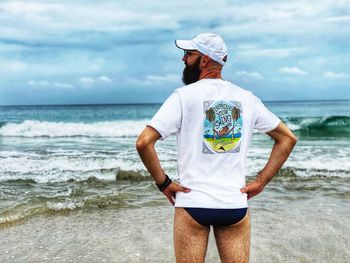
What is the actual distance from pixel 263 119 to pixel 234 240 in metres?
0.71

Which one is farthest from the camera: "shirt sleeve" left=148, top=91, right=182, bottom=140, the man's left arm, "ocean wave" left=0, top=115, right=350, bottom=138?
Result: "ocean wave" left=0, top=115, right=350, bottom=138

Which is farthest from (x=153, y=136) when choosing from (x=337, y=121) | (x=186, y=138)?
(x=337, y=121)

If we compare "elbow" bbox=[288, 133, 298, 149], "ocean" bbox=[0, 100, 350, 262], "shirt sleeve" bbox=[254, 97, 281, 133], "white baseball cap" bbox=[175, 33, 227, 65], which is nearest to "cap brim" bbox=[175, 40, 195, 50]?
"white baseball cap" bbox=[175, 33, 227, 65]

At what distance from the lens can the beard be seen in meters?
2.74

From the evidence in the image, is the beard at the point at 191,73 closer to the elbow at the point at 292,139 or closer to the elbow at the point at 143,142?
the elbow at the point at 143,142

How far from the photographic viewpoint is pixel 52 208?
7.37 meters

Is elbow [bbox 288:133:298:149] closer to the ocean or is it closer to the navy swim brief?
the navy swim brief

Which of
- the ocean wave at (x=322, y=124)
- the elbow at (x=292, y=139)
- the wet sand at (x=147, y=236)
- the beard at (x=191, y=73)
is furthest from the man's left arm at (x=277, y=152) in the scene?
the ocean wave at (x=322, y=124)

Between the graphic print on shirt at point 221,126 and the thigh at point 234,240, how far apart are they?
0.44 metres

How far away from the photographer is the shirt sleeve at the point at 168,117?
8.23 feet

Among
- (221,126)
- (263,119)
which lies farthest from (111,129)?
(221,126)

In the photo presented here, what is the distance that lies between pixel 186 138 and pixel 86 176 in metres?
8.64

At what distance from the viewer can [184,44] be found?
2717 millimetres

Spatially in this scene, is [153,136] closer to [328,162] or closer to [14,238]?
[14,238]
